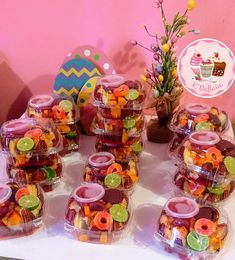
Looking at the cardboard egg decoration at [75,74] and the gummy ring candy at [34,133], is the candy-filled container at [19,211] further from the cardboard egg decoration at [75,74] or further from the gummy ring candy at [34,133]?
the cardboard egg decoration at [75,74]

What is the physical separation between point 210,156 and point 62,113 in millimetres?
457

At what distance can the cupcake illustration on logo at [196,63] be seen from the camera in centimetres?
132

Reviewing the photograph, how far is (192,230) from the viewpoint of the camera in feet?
2.62

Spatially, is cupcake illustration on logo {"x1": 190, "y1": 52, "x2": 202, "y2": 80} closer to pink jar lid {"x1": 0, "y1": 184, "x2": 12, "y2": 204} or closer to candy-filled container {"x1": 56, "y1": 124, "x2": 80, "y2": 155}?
candy-filled container {"x1": 56, "y1": 124, "x2": 80, "y2": 155}

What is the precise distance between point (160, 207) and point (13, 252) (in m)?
0.37

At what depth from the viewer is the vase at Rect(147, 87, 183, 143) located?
3.96 ft

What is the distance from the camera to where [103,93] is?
111 cm

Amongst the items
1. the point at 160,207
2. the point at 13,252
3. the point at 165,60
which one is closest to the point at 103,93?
the point at 165,60

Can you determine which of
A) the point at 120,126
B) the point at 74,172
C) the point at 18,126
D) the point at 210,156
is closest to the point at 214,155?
the point at 210,156

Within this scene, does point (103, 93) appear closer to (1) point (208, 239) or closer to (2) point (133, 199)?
(2) point (133, 199)

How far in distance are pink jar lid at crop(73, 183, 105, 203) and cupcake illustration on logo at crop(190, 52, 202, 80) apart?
61 centimetres

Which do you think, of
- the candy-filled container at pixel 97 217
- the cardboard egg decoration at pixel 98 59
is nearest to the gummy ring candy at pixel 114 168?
the candy-filled container at pixel 97 217

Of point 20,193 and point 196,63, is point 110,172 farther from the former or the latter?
point 196,63

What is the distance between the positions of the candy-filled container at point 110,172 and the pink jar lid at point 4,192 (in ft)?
0.66
